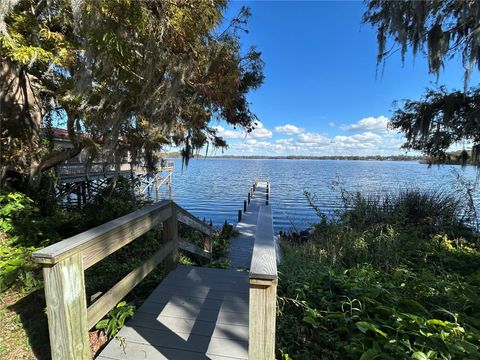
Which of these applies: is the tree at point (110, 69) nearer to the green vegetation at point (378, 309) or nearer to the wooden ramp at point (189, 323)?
the wooden ramp at point (189, 323)

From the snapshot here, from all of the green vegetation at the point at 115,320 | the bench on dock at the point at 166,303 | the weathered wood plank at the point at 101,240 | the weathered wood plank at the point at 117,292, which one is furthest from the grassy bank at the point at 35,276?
the weathered wood plank at the point at 101,240

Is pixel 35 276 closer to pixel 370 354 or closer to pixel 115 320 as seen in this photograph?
pixel 115 320

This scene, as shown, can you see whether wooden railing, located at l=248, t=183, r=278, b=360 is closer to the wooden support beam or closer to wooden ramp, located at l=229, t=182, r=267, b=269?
the wooden support beam

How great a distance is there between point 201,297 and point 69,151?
14.1ft

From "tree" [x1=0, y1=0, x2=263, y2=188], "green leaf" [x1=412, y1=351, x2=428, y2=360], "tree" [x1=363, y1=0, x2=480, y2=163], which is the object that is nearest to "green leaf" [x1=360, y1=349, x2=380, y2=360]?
"green leaf" [x1=412, y1=351, x2=428, y2=360]

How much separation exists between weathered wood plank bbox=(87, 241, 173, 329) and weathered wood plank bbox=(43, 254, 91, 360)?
0.14 meters

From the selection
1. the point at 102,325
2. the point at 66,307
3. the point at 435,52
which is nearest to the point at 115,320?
the point at 102,325

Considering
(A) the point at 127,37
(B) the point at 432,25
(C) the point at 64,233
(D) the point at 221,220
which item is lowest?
(D) the point at 221,220

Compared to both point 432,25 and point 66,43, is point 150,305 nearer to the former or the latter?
point 66,43

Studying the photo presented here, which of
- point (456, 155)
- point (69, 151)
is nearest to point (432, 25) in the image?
point (456, 155)

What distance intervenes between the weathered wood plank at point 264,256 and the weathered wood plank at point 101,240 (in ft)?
3.36

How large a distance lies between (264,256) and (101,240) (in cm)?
110

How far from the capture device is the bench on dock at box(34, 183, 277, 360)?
1483 millimetres

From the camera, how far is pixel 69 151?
5.37 meters
